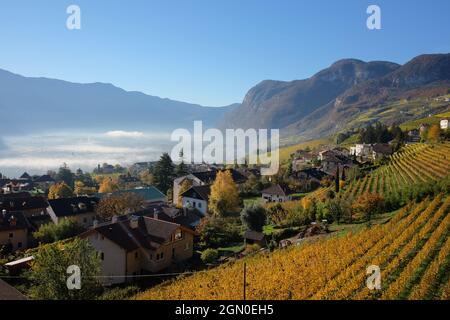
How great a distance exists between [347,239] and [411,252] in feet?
19.0

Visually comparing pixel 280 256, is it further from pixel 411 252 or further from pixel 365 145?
pixel 365 145

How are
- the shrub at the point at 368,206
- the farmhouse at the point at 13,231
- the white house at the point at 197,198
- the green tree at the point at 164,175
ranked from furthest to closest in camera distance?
the green tree at the point at 164,175 < the white house at the point at 197,198 < the farmhouse at the point at 13,231 < the shrub at the point at 368,206

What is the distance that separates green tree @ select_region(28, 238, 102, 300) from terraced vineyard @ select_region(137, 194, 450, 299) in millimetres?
3764

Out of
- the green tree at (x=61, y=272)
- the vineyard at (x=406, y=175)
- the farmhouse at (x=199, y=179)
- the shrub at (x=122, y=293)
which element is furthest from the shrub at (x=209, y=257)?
the farmhouse at (x=199, y=179)

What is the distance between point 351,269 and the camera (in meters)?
19.4

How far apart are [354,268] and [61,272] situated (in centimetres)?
1414

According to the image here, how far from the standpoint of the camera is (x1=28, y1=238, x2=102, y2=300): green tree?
1839 cm

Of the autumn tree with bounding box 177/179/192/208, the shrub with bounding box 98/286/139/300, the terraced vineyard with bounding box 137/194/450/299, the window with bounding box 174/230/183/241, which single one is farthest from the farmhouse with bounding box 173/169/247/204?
the shrub with bounding box 98/286/139/300

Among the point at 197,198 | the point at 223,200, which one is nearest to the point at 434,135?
the point at 223,200

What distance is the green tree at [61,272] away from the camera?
18.4 meters

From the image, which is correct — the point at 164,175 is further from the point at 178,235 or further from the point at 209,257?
the point at 209,257

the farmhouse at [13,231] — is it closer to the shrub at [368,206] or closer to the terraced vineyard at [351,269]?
the terraced vineyard at [351,269]
